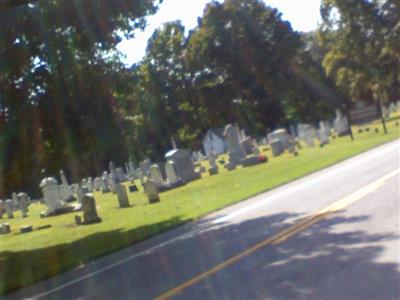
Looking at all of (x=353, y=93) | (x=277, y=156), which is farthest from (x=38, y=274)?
(x=353, y=93)

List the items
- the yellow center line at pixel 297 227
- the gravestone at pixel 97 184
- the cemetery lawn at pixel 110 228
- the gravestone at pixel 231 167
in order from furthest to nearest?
the gravestone at pixel 97 184, the gravestone at pixel 231 167, the cemetery lawn at pixel 110 228, the yellow center line at pixel 297 227

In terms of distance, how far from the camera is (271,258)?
1081 cm

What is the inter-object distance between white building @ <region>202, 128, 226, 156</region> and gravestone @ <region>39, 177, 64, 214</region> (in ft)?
105

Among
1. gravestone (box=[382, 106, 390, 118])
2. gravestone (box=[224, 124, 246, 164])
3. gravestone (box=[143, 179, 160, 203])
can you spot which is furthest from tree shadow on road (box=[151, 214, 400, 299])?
gravestone (box=[382, 106, 390, 118])

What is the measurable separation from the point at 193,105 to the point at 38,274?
4359cm

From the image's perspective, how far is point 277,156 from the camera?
4903cm

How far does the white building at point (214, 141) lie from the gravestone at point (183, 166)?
25.5 metres

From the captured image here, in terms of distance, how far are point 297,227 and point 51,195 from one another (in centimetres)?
2491

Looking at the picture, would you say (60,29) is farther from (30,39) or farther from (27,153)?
(27,153)

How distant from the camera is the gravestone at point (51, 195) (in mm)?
36062

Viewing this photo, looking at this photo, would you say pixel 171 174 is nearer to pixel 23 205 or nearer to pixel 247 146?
pixel 23 205

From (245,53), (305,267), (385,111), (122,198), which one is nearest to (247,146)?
(245,53)

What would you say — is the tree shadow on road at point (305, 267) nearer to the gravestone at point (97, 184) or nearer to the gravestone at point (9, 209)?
the gravestone at point (9, 209)

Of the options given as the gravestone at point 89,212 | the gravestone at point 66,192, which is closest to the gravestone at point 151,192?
the gravestone at point 89,212
